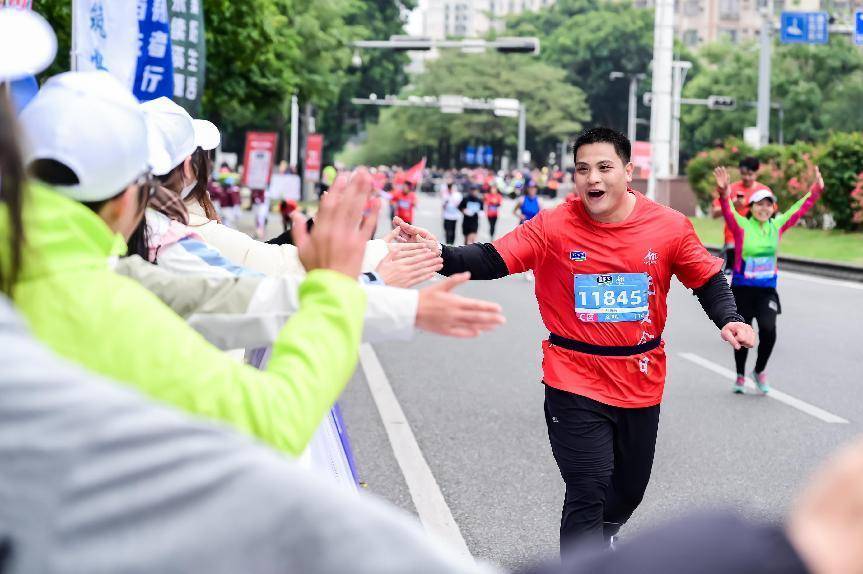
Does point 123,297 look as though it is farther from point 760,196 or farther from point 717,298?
point 760,196

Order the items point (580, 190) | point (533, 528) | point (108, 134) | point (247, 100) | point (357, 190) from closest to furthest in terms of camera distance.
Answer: point (108, 134), point (357, 190), point (580, 190), point (533, 528), point (247, 100)

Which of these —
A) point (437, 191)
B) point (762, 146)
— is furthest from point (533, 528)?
point (437, 191)

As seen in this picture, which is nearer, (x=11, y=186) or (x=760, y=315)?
(x=11, y=186)

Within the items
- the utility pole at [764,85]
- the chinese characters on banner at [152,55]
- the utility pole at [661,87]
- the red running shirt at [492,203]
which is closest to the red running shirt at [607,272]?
the chinese characters on banner at [152,55]

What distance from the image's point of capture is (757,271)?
33.6ft

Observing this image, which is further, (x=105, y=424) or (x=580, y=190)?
(x=580, y=190)

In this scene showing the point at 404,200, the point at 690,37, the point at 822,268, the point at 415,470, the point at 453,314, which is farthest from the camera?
the point at 690,37

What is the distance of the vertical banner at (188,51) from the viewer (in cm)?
1275

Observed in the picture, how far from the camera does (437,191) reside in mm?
94938

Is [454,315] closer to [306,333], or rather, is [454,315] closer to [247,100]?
[306,333]

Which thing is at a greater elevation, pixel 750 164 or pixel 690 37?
pixel 690 37

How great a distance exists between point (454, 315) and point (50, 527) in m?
1.10

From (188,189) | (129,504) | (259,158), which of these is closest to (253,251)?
(188,189)

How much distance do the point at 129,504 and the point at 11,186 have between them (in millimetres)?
480
